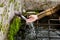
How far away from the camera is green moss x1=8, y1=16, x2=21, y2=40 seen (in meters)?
4.01

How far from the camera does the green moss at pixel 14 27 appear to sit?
401 centimetres

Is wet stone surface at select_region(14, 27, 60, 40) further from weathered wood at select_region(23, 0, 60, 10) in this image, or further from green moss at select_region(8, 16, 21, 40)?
weathered wood at select_region(23, 0, 60, 10)

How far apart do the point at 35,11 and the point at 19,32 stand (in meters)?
0.97

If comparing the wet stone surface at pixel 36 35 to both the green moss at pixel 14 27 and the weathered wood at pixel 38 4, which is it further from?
the weathered wood at pixel 38 4

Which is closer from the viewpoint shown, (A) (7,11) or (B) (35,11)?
(A) (7,11)

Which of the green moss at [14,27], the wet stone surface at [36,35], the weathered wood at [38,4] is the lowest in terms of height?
the wet stone surface at [36,35]

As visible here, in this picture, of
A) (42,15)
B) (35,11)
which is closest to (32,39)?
(42,15)

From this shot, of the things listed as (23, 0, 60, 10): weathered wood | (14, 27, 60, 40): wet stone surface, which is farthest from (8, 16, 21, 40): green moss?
(23, 0, 60, 10): weathered wood

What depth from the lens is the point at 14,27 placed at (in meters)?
4.21

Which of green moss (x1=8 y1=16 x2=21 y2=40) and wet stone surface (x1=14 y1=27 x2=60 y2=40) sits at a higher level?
green moss (x1=8 y1=16 x2=21 y2=40)

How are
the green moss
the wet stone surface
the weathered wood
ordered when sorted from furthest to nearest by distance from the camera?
1. the weathered wood
2. the wet stone surface
3. the green moss

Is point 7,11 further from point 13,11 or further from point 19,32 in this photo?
point 19,32

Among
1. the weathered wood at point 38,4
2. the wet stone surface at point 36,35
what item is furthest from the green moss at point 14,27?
the weathered wood at point 38,4

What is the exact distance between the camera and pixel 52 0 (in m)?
5.34
